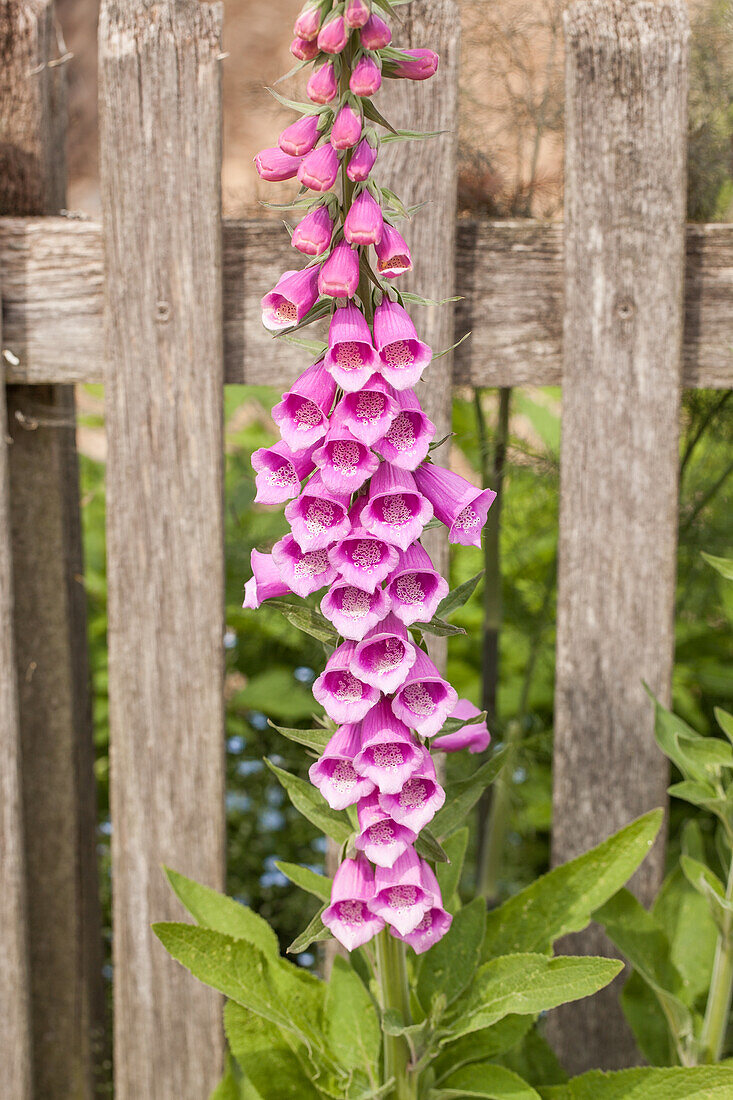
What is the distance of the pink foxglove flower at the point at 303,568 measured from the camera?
1248mm

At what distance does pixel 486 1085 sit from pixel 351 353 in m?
1.12

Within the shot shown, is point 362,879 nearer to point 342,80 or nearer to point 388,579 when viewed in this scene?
point 388,579

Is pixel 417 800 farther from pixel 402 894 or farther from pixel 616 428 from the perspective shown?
pixel 616 428

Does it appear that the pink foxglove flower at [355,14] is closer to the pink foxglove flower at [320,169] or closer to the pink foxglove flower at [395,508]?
the pink foxglove flower at [320,169]

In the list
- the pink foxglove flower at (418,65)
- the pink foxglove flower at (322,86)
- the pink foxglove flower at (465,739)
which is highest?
the pink foxglove flower at (418,65)

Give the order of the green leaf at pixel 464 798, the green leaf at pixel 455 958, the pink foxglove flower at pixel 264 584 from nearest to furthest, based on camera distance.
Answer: the pink foxglove flower at pixel 264 584 < the green leaf at pixel 464 798 < the green leaf at pixel 455 958

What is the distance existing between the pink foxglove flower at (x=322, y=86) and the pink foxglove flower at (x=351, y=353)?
25cm

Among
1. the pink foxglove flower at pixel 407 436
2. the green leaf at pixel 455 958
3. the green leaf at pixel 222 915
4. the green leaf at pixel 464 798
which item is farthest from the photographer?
the green leaf at pixel 222 915

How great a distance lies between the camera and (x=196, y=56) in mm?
1925

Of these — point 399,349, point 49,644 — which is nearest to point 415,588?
point 399,349

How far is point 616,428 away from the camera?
6.69 feet

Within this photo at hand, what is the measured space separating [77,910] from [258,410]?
2.13m

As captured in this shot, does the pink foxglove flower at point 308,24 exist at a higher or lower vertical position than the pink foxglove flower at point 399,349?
higher

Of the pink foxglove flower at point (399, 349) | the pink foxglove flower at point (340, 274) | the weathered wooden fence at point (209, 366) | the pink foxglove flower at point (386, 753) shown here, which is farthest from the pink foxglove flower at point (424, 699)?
the weathered wooden fence at point (209, 366)
